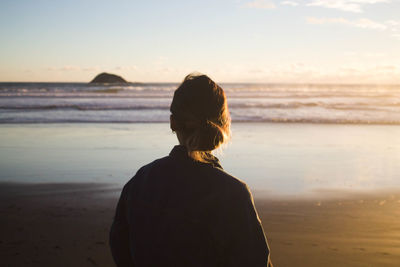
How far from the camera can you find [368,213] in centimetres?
551

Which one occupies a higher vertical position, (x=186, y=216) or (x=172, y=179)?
(x=172, y=179)

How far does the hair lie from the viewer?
55.0 inches

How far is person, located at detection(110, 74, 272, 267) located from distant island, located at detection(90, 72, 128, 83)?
107 m

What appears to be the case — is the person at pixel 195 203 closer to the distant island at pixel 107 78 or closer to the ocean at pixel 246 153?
the ocean at pixel 246 153

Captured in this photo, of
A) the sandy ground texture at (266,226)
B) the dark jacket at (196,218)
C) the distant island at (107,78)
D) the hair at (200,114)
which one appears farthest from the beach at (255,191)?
→ the distant island at (107,78)

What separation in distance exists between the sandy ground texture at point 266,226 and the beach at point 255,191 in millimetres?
12

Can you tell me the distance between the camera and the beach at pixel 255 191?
424 centimetres

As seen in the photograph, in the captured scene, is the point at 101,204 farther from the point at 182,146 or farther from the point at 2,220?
the point at 182,146

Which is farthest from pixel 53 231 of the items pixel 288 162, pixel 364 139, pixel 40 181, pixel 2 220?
pixel 364 139

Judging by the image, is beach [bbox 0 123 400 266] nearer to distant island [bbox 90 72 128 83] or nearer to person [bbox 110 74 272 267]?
person [bbox 110 74 272 267]

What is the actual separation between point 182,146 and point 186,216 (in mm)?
254

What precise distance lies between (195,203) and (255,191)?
5.32 m

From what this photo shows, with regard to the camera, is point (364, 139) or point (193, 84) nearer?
point (193, 84)

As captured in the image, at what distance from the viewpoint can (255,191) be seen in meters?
6.50
